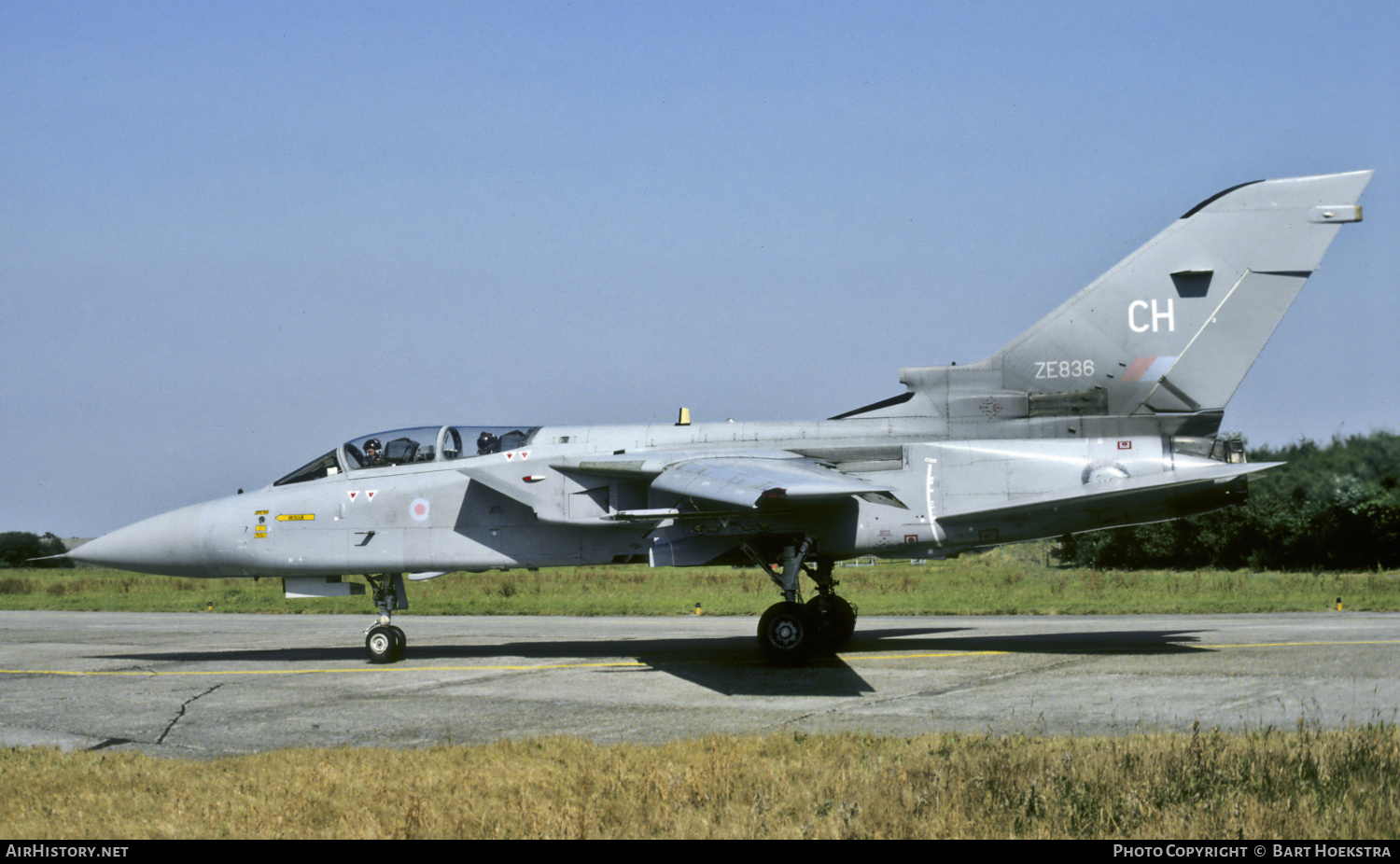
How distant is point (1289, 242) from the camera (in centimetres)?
1358

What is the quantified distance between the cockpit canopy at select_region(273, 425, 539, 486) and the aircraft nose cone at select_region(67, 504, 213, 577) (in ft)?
4.68

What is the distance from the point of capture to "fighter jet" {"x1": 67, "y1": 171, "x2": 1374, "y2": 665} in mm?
13500

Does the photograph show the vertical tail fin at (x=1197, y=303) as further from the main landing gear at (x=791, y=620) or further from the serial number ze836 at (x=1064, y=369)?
the main landing gear at (x=791, y=620)

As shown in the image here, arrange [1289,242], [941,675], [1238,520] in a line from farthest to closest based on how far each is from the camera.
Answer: [1238,520] → [1289,242] → [941,675]

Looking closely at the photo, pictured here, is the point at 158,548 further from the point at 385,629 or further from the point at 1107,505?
the point at 1107,505

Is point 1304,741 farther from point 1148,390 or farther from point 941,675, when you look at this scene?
point 1148,390

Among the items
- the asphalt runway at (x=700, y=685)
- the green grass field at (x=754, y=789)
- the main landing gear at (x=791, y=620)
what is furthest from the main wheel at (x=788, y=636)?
the green grass field at (x=754, y=789)

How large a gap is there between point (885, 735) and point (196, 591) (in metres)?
35.4

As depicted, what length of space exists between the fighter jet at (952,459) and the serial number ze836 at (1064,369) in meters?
0.02

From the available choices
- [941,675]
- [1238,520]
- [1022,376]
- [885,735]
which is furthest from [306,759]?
[1238,520]

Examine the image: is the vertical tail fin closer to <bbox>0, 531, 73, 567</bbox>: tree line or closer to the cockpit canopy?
the cockpit canopy

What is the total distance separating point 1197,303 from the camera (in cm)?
1380

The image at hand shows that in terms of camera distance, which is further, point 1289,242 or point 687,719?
point 1289,242

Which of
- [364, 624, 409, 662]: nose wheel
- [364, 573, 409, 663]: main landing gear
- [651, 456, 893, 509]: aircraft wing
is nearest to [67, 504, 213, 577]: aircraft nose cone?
[364, 573, 409, 663]: main landing gear
